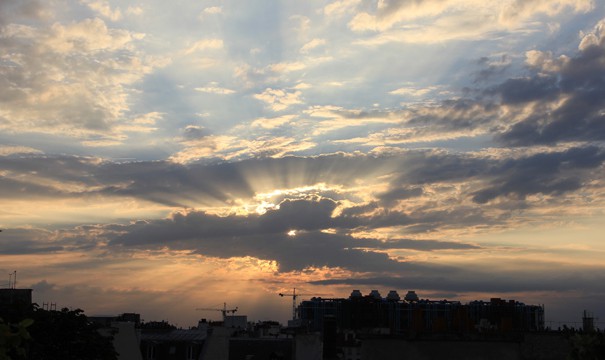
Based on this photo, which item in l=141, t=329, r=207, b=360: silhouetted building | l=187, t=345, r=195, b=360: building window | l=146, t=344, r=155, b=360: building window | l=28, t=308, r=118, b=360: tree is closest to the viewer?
l=28, t=308, r=118, b=360: tree

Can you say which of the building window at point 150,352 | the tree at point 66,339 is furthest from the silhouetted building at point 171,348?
the tree at point 66,339

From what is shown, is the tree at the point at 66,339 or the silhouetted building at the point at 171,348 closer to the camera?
the tree at the point at 66,339

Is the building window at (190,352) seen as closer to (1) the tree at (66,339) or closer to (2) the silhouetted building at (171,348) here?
(2) the silhouetted building at (171,348)

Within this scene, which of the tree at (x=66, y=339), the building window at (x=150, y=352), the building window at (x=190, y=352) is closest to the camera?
the tree at (x=66, y=339)

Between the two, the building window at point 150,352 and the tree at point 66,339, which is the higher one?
the tree at point 66,339

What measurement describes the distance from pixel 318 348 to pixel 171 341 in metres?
18.5

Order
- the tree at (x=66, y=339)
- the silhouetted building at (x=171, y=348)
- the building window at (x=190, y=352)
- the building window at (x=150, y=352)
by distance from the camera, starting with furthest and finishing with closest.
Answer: the building window at (x=190, y=352) < the silhouetted building at (x=171, y=348) < the building window at (x=150, y=352) < the tree at (x=66, y=339)

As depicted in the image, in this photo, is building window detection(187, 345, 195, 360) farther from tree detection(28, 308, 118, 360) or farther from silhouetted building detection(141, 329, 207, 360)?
tree detection(28, 308, 118, 360)

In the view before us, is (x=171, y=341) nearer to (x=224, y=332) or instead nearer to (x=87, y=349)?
(x=224, y=332)

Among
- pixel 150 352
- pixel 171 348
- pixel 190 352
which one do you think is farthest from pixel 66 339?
pixel 190 352

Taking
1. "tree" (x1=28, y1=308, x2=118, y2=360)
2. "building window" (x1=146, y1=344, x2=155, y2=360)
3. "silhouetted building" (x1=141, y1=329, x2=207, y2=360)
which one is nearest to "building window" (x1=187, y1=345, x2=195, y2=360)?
"silhouetted building" (x1=141, y1=329, x2=207, y2=360)

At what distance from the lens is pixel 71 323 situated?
187 feet

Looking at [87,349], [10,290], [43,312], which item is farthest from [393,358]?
[10,290]

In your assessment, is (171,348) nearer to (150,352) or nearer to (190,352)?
(190,352)
